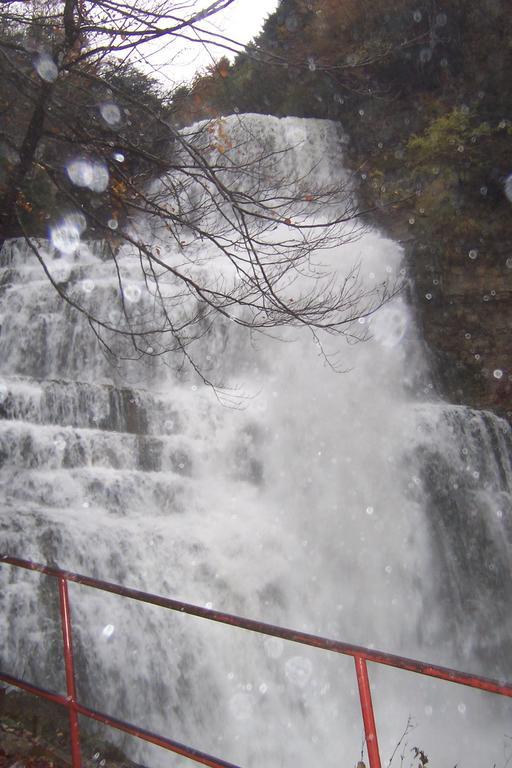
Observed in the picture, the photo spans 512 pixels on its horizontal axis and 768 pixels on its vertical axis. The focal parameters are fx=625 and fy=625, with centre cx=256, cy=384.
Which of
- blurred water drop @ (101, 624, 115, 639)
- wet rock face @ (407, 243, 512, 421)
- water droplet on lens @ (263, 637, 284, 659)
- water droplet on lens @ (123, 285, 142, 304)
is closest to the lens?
blurred water drop @ (101, 624, 115, 639)

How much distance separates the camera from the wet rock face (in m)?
12.2

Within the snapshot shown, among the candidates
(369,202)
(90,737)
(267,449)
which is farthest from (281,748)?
(369,202)

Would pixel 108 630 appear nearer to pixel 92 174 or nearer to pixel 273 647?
pixel 273 647

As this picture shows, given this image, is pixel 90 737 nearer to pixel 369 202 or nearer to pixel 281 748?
pixel 281 748

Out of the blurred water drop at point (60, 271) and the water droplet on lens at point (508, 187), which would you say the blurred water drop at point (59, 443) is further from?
the water droplet on lens at point (508, 187)

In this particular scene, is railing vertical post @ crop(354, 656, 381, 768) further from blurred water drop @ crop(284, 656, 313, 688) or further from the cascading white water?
blurred water drop @ crop(284, 656, 313, 688)

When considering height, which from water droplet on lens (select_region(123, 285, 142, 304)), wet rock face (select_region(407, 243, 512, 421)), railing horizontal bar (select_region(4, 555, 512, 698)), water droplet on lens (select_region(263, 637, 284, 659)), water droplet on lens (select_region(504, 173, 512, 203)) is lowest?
water droplet on lens (select_region(263, 637, 284, 659))

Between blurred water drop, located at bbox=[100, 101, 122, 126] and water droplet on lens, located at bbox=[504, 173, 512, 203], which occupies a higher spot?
water droplet on lens, located at bbox=[504, 173, 512, 203]

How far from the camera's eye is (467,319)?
12523 millimetres

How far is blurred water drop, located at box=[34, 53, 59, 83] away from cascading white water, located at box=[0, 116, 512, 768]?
141cm

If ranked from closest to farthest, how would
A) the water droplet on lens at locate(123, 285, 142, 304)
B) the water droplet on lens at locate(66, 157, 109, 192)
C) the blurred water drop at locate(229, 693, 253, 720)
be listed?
1. the water droplet on lens at locate(66, 157, 109, 192)
2. the blurred water drop at locate(229, 693, 253, 720)
3. the water droplet on lens at locate(123, 285, 142, 304)

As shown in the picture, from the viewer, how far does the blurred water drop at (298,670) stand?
7.10 metres

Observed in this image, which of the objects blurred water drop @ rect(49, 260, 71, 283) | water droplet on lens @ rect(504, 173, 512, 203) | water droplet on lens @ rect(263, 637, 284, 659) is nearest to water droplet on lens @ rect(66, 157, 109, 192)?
water droplet on lens @ rect(263, 637, 284, 659)

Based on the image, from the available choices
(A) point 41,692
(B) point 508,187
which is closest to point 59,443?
(A) point 41,692
